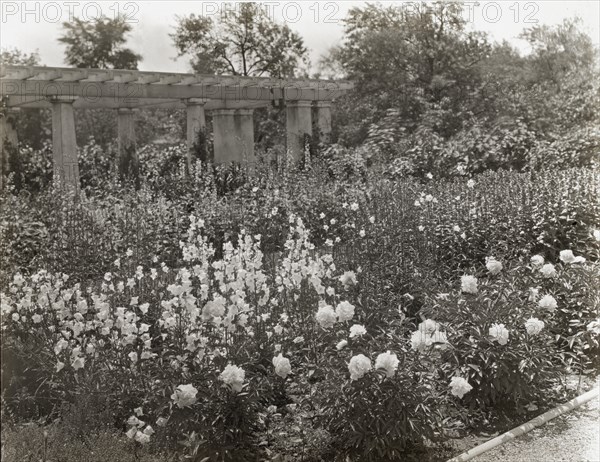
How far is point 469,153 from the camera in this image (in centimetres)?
1395

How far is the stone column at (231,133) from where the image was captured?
22859 millimetres

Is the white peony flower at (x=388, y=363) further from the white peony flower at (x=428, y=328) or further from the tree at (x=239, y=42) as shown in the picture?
the tree at (x=239, y=42)

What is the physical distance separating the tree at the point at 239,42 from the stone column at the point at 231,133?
5.26ft

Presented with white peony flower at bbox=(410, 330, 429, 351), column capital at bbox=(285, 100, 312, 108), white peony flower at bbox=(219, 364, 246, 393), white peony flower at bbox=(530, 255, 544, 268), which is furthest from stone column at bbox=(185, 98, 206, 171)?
white peony flower at bbox=(219, 364, 246, 393)

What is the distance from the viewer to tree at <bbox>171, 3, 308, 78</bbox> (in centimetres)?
2241

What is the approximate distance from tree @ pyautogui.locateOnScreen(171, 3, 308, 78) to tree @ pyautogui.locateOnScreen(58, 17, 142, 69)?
1856mm

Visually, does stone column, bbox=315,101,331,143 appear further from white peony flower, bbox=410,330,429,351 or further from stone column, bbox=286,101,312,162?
white peony flower, bbox=410,330,429,351

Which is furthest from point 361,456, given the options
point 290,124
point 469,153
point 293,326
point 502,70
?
point 502,70

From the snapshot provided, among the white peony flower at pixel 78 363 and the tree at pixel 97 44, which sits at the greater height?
the tree at pixel 97 44

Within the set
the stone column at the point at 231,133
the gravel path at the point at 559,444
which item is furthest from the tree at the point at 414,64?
the gravel path at the point at 559,444

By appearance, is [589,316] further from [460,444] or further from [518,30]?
[518,30]

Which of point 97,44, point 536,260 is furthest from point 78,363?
point 97,44

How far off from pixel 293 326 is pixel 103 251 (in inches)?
131

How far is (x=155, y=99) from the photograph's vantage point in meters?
20.2
